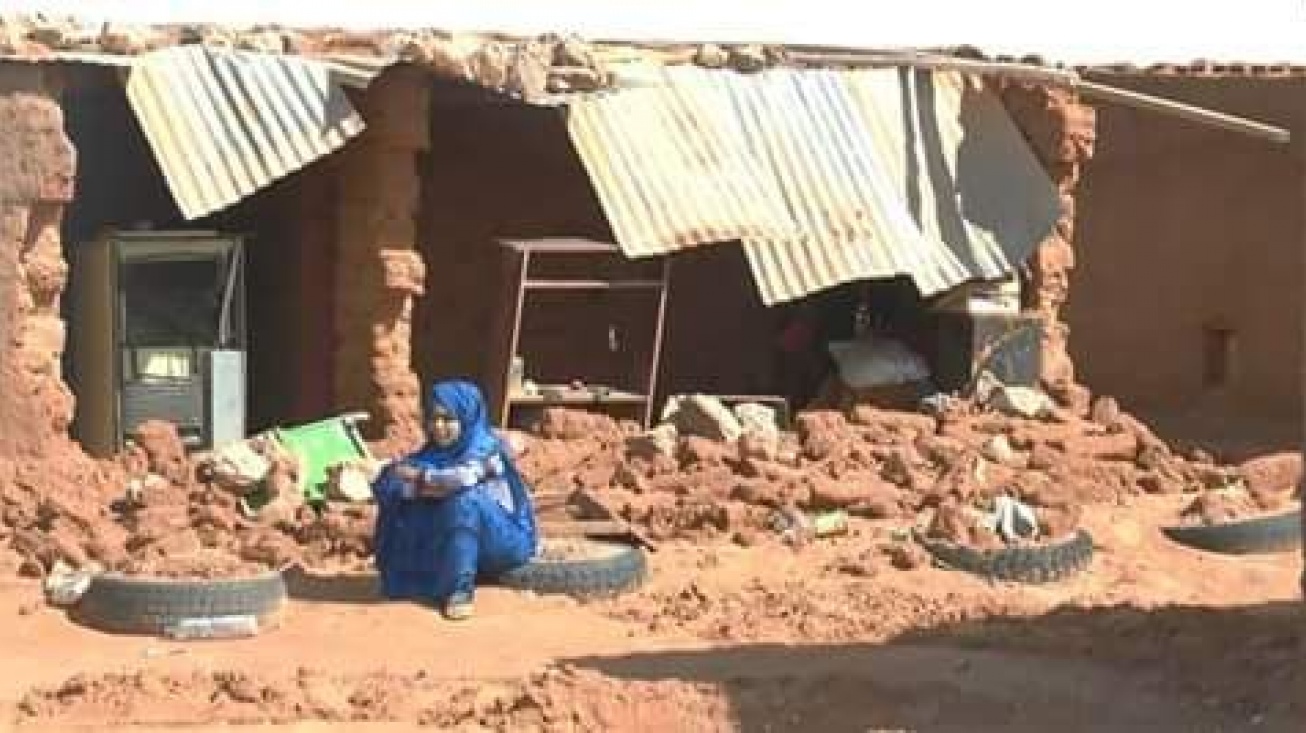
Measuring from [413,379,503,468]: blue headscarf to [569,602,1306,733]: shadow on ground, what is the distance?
1.34 metres

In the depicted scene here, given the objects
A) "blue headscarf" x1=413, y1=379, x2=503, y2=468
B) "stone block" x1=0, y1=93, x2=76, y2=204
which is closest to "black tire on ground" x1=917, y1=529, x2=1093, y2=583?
"blue headscarf" x1=413, y1=379, x2=503, y2=468

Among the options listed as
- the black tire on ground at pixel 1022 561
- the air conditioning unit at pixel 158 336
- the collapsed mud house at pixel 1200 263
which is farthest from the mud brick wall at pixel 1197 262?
the air conditioning unit at pixel 158 336

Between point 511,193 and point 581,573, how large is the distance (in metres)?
4.99

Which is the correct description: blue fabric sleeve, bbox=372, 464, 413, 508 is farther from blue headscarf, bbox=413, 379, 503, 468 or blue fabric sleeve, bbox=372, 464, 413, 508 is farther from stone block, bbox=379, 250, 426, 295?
stone block, bbox=379, 250, 426, 295

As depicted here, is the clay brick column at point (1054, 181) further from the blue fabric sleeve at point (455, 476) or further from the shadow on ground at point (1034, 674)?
the blue fabric sleeve at point (455, 476)

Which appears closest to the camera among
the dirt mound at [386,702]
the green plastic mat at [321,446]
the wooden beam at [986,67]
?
the dirt mound at [386,702]

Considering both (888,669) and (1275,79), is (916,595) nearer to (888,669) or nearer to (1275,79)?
(888,669)

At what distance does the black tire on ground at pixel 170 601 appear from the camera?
9.38 metres

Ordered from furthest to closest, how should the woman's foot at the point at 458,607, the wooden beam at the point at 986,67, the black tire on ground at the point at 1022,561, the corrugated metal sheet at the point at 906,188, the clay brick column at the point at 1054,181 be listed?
the clay brick column at the point at 1054,181 → the wooden beam at the point at 986,67 → the corrugated metal sheet at the point at 906,188 → the black tire on ground at the point at 1022,561 → the woman's foot at the point at 458,607

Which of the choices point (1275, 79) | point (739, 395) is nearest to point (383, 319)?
point (739, 395)

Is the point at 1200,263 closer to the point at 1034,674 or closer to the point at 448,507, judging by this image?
the point at 448,507

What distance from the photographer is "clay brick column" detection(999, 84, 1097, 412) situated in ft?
48.7

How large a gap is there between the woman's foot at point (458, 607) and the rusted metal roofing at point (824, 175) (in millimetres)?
3867

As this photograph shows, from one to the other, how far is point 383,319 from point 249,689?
16.9ft
